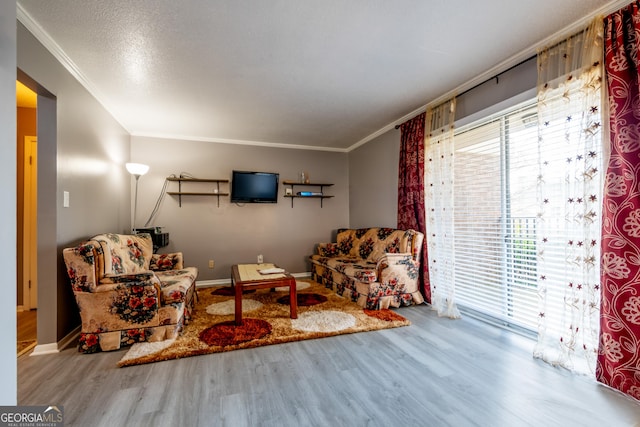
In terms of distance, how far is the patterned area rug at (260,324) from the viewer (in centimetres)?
224

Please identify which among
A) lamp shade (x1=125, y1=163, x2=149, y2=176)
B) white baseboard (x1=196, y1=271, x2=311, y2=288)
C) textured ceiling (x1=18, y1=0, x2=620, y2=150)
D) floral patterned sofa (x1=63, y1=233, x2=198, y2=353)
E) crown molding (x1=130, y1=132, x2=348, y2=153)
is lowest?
white baseboard (x1=196, y1=271, x2=311, y2=288)

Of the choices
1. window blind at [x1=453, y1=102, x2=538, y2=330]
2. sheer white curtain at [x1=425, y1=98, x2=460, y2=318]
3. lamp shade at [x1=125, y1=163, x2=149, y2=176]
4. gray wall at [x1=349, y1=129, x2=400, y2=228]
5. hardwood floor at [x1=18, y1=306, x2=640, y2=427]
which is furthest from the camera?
gray wall at [x1=349, y1=129, x2=400, y2=228]

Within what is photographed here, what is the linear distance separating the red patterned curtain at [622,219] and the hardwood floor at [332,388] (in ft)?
0.71

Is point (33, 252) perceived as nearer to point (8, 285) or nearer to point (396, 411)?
point (8, 285)

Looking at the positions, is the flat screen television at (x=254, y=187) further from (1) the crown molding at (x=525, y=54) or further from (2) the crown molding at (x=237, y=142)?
(1) the crown molding at (x=525, y=54)

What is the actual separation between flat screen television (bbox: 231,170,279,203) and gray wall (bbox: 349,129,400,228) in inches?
58.9

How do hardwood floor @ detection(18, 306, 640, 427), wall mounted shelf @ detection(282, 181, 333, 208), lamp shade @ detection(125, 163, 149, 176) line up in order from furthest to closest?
wall mounted shelf @ detection(282, 181, 333, 208) → lamp shade @ detection(125, 163, 149, 176) → hardwood floor @ detection(18, 306, 640, 427)

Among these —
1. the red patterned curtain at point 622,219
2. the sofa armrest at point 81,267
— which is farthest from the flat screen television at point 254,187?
the red patterned curtain at point 622,219

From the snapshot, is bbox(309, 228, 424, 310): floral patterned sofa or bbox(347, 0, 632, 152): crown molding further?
bbox(309, 228, 424, 310): floral patterned sofa

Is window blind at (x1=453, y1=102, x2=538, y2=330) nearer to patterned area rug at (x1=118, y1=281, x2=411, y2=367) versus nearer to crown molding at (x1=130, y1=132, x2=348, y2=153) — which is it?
patterned area rug at (x1=118, y1=281, x2=411, y2=367)

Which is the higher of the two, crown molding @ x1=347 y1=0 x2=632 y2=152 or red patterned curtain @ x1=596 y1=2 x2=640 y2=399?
crown molding @ x1=347 y1=0 x2=632 y2=152

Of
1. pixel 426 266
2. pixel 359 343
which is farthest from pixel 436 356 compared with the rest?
pixel 426 266

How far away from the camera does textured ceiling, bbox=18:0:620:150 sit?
186cm

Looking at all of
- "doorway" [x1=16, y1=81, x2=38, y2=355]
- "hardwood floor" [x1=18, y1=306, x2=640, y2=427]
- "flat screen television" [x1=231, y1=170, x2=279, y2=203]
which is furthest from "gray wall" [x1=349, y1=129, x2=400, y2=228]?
"doorway" [x1=16, y1=81, x2=38, y2=355]
